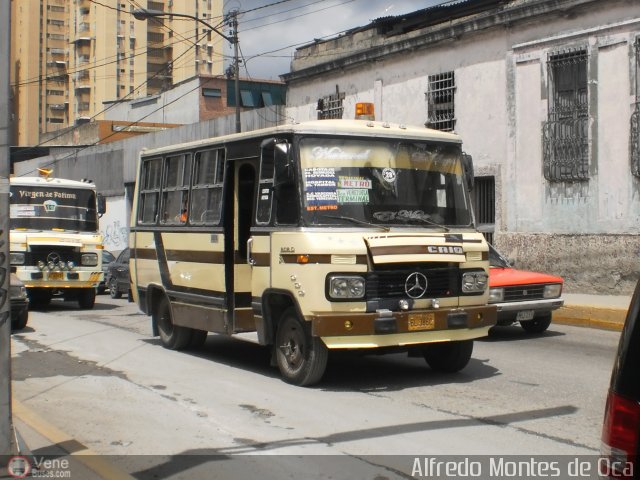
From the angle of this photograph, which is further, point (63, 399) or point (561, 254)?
point (561, 254)

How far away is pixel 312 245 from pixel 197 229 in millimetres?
2832

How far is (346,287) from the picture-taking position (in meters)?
8.63

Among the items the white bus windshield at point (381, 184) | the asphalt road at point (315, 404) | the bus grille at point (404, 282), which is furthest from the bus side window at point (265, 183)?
the asphalt road at point (315, 404)

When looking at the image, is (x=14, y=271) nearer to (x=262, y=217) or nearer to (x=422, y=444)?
(x=262, y=217)

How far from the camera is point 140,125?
60.4m

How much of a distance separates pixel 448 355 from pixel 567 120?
11816 mm

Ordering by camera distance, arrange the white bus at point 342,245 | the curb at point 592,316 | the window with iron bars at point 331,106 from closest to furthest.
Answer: the white bus at point 342,245 < the curb at point 592,316 < the window with iron bars at point 331,106

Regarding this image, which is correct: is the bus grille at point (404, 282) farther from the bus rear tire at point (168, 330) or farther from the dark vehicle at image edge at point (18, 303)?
the dark vehicle at image edge at point (18, 303)

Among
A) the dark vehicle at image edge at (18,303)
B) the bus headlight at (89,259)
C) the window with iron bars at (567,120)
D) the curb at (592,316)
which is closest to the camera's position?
the dark vehicle at image edge at (18,303)

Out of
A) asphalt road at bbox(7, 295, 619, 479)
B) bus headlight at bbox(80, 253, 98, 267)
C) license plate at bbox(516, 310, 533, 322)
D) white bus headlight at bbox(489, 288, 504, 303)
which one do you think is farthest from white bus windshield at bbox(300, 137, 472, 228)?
bus headlight at bbox(80, 253, 98, 267)

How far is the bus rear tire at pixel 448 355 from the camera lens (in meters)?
9.88

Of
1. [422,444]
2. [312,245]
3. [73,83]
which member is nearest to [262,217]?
[312,245]

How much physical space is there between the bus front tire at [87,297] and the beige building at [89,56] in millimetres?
81421

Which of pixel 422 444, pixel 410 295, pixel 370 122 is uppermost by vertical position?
pixel 370 122
